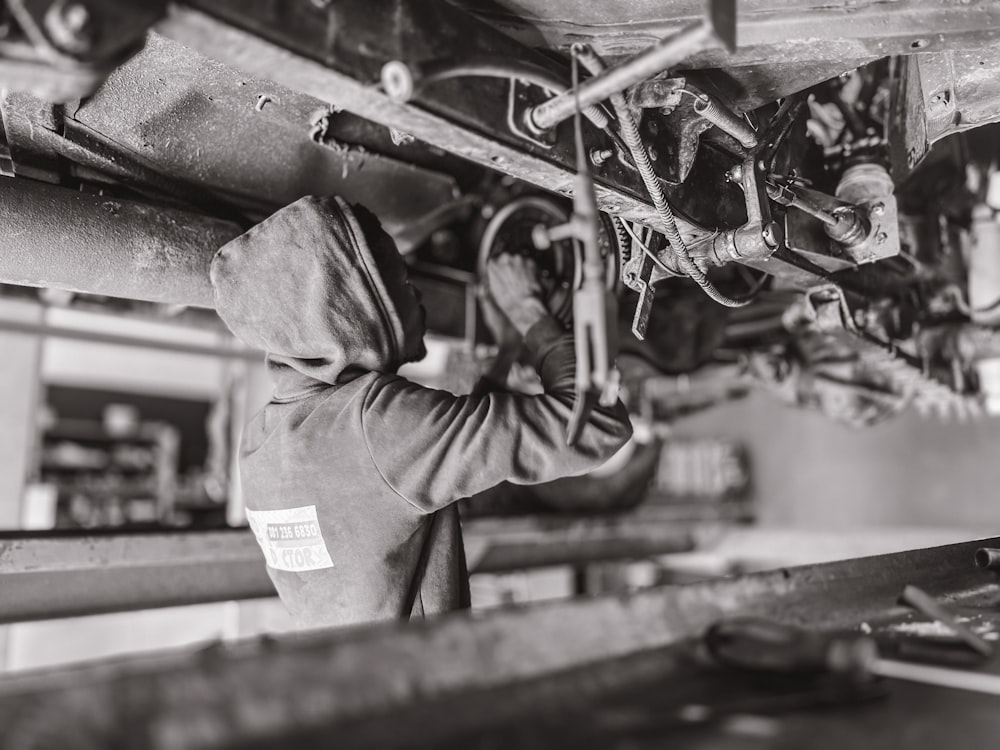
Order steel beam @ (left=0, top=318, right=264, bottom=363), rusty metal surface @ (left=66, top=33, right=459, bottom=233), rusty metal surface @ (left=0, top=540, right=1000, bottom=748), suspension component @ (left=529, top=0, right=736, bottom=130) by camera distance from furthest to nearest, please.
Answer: steel beam @ (left=0, top=318, right=264, bottom=363)
rusty metal surface @ (left=66, top=33, right=459, bottom=233)
suspension component @ (left=529, top=0, right=736, bottom=130)
rusty metal surface @ (left=0, top=540, right=1000, bottom=748)

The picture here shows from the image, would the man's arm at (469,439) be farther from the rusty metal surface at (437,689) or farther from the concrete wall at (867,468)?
the concrete wall at (867,468)

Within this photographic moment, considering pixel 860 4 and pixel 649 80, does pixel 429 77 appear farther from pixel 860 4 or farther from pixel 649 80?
pixel 860 4

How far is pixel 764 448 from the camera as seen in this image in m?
6.46

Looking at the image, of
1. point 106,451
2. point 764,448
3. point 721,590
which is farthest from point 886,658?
point 106,451

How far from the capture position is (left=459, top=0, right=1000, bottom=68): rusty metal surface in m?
1.28

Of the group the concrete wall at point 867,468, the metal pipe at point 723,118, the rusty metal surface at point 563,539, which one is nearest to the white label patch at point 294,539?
the metal pipe at point 723,118

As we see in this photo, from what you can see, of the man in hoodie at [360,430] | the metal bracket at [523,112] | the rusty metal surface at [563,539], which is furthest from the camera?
the rusty metal surface at [563,539]

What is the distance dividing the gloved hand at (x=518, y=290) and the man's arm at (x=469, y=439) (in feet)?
1.26

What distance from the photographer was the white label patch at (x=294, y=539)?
5.15 ft

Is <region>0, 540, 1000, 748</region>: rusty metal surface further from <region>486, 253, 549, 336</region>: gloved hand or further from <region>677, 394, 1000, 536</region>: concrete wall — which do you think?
<region>677, 394, 1000, 536</region>: concrete wall

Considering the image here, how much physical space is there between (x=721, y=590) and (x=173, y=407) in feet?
25.5

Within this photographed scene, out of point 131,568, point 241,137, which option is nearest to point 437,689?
point 241,137

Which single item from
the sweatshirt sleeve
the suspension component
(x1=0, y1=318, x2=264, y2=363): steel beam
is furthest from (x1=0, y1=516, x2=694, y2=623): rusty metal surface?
the suspension component

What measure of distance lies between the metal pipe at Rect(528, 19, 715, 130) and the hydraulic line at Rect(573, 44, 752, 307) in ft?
0.26
